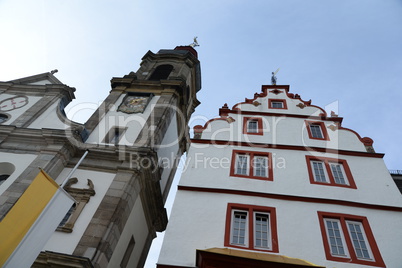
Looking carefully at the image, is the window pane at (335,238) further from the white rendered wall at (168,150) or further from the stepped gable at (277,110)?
the white rendered wall at (168,150)

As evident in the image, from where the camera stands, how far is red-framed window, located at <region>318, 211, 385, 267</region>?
30.5ft

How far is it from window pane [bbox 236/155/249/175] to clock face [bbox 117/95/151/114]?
8967mm

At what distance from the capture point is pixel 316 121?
1495 cm

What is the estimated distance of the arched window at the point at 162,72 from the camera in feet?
84.7

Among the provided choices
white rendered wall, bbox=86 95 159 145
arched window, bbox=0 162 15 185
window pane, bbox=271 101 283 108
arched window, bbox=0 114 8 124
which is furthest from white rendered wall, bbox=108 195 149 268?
arched window, bbox=0 114 8 124

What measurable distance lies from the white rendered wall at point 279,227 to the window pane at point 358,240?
0.40 meters

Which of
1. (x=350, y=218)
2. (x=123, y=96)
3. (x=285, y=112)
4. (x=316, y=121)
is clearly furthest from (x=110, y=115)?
(x=350, y=218)

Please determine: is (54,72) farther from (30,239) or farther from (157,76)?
(30,239)

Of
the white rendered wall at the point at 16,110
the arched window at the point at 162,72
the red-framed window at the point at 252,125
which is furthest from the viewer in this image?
the arched window at the point at 162,72

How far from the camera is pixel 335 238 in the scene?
991cm

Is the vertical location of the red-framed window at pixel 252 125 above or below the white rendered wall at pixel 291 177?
above

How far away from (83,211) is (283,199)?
8225mm

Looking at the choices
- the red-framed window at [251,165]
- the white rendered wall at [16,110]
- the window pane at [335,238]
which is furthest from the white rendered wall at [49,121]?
the window pane at [335,238]

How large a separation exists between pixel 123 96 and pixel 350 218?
16415mm
